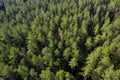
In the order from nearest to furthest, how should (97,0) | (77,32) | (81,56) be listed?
(81,56), (77,32), (97,0)

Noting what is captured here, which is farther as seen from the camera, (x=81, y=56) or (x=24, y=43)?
(x=24, y=43)

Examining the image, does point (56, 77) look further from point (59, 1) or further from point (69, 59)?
point (59, 1)

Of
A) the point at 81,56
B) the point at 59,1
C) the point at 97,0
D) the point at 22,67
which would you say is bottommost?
the point at 22,67

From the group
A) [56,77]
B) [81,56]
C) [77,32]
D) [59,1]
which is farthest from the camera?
[59,1]

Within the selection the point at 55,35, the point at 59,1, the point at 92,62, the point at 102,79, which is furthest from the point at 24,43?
the point at 59,1

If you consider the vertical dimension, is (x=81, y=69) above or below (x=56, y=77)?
above

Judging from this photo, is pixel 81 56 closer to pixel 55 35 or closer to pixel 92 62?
pixel 92 62
